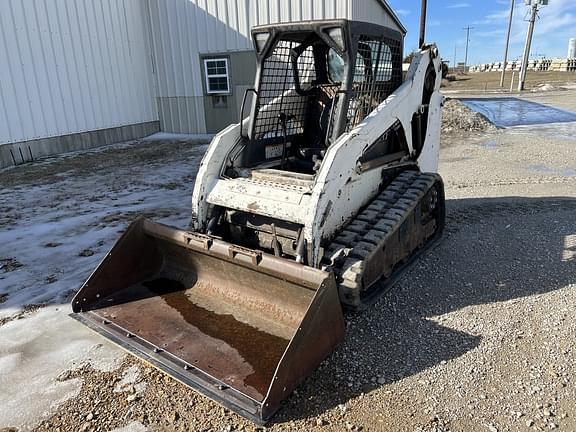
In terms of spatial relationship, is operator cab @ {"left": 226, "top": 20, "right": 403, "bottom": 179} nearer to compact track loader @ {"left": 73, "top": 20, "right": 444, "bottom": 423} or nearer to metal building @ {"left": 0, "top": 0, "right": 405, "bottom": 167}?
compact track loader @ {"left": 73, "top": 20, "right": 444, "bottom": 423}

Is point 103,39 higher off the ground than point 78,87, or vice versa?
point 103,39

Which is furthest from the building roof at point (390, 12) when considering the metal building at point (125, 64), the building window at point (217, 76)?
the building window at point (217, 76)

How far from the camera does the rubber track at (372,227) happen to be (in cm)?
345

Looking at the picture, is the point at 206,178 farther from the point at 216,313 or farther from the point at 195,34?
the point at 195,34

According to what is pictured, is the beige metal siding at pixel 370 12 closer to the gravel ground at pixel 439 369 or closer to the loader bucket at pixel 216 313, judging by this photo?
the gravel ground at pixel 439 369

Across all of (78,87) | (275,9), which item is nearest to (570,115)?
(275,9)

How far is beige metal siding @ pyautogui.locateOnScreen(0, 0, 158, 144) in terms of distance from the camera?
35.2 ft

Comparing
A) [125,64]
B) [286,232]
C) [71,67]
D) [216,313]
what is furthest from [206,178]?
[125,64]

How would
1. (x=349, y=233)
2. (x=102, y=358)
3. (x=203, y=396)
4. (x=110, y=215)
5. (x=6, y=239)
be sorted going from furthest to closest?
1. (x=110, y=215)
2. (x=6, y=239)
3. (x=349, y=233)
4. (x=102, y=358)
5. (x=203, y=396)

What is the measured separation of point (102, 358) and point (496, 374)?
8.99 feet

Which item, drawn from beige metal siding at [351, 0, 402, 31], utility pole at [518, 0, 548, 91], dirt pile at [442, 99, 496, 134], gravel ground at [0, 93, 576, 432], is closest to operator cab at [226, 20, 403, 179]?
gravel ground at [0, 93, 576, 432]

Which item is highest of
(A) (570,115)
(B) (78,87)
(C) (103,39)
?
(C) (103,39)

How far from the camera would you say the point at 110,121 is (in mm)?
13812

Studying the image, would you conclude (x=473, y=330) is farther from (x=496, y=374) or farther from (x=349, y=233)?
(x=349, y=233)
